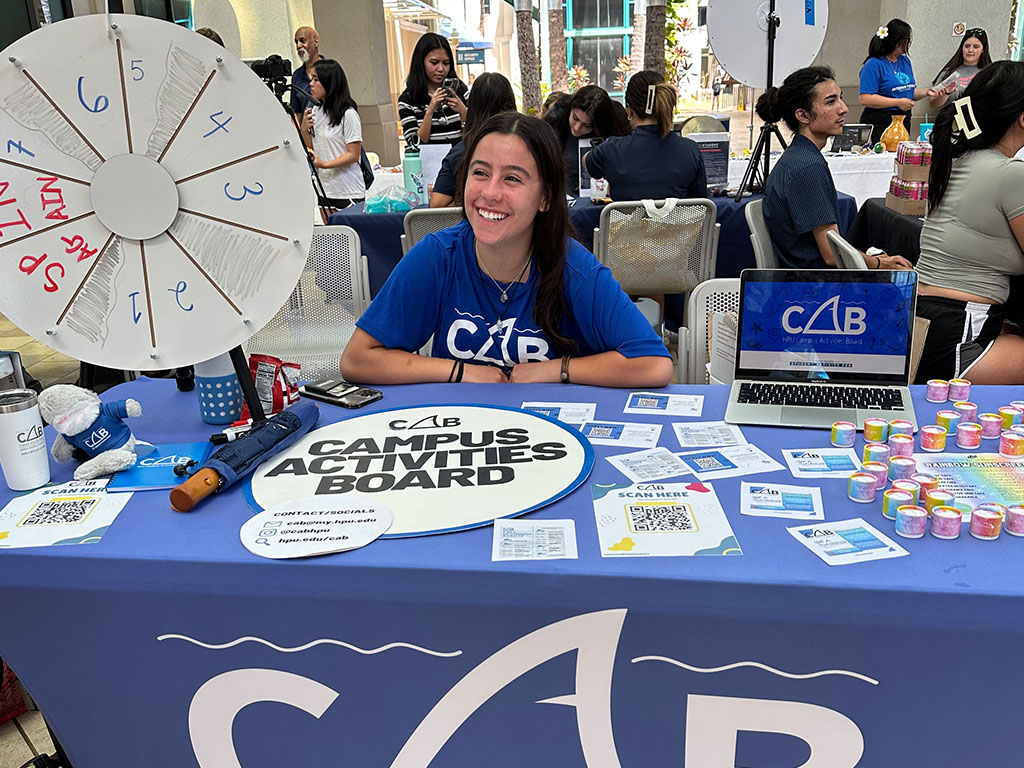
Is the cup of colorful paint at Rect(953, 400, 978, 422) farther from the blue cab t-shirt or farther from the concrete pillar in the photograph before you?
the concrete pillar

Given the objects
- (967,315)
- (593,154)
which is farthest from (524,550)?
(593,154)

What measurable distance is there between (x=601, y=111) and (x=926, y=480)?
400cm

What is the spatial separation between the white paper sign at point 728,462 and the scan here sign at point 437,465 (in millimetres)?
168

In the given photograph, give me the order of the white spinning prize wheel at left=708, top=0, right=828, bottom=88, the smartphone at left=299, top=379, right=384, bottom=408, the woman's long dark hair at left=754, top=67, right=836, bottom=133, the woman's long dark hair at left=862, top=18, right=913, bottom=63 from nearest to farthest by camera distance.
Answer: the smartphone at left=299, top=379, right=384, bottom=408, the woman's long dark hair at left=754, top=67, right=836, bottom=133, the white spinning prize wheel at left=708, top=0, right=828, bottom=88, the woman's long dark hair at left=862, top=18, right=913, bottom=63

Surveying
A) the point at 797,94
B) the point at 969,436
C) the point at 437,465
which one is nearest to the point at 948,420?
the point at 969,436

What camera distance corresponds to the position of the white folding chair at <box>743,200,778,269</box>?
126 inches

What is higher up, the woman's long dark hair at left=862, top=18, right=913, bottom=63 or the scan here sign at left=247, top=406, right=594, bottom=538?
the woman's long dark hair at left=862, top=18, right=913, bottom=63

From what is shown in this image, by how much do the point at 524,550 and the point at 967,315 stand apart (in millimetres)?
2055

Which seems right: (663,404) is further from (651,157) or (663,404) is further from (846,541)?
(651,157)

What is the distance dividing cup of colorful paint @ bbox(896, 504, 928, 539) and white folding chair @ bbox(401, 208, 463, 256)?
2.27m

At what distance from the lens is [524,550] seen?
106cm

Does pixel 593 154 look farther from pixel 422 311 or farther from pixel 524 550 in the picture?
pixel 524 550

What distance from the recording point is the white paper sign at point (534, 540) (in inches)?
41.1

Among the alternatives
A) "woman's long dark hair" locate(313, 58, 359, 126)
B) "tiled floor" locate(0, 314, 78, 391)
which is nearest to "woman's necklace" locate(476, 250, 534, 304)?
"tiled floor" locate(0, 314, 78, 391)
